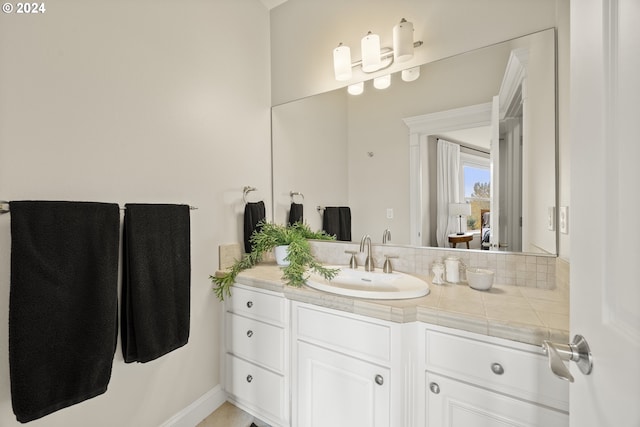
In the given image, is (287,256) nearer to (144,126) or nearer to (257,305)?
(257,305)

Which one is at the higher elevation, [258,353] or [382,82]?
[382,82]

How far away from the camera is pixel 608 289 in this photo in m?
0.47

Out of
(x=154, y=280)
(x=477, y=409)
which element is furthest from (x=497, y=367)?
(x=154, y=280)

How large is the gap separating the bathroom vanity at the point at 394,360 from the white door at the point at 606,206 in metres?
0.33

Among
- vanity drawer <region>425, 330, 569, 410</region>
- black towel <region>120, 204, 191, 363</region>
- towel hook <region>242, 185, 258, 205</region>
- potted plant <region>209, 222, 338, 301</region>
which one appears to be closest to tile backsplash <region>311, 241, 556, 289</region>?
potted plant <region>209, 222, 338, 301</region>

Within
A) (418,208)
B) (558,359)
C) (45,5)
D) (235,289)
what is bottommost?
(235,289)

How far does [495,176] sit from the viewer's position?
1.45 m

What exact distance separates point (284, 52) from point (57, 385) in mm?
2199

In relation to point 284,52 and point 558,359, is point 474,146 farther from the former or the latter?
point 284,52

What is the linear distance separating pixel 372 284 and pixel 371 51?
1.31m

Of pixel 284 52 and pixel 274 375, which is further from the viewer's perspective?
pixel 284 52

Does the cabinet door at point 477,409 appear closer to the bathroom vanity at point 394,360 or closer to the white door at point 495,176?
the bathroom vanity at point 394,360

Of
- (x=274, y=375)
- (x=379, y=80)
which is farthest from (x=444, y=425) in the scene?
(x=379, y=80)

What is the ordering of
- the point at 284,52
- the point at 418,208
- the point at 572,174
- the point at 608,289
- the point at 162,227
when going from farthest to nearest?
the point at 284,52, the point at 418,208, the point at 162,227, the point at 572,174, the point at 608,289
